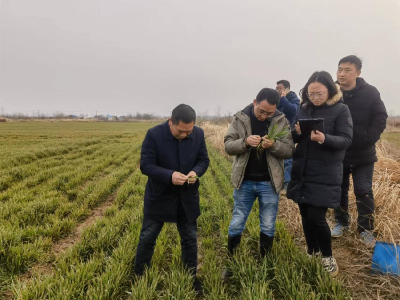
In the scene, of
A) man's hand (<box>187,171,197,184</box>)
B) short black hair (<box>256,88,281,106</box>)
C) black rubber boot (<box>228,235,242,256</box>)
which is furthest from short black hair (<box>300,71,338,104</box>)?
black rubber boot (<box>228,235,242,256</box>)

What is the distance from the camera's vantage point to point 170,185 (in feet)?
7.79

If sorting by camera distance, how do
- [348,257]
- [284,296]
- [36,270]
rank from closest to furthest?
[284,296], [36,270], [348,257]

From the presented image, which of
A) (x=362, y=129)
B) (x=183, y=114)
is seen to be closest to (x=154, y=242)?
(x=183, y=114)

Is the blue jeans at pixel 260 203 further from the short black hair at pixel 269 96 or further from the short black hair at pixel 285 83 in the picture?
the short black hair at pixel 285 83

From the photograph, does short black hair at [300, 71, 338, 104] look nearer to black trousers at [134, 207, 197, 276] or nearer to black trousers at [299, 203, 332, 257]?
black trousers at [299, 203, 332, 257]

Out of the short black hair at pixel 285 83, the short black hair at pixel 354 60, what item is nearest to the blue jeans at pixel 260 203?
the short black hair at pixel 354 60

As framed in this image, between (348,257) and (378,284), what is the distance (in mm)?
545

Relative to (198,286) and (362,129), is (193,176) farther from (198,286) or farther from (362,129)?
(362,129)

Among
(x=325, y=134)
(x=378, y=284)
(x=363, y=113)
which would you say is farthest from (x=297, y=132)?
(x=378, y=284)

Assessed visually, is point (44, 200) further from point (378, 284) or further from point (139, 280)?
point (378, 284)

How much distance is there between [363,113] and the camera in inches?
118

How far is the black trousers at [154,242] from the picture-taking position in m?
2.40

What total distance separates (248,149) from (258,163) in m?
0.22

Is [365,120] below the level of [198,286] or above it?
above
